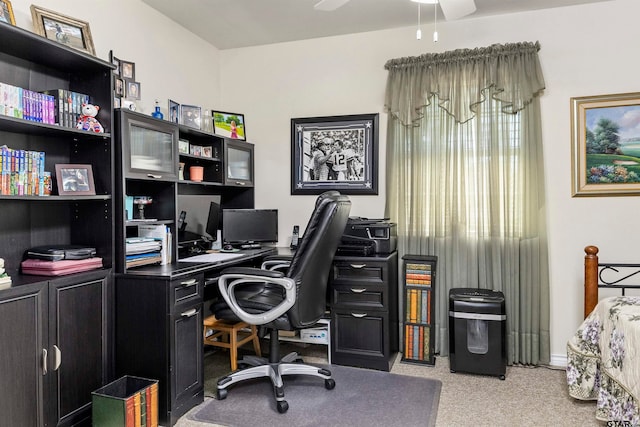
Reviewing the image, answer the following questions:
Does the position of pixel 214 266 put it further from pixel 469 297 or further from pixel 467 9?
pixel 467 9

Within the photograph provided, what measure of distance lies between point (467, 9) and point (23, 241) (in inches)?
107

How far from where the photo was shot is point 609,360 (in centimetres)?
229

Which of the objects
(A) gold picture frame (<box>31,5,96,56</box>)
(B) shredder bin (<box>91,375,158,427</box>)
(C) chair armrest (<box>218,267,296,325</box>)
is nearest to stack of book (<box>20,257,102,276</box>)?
(B) shredder bin (<box>91,375,158,427</box>)


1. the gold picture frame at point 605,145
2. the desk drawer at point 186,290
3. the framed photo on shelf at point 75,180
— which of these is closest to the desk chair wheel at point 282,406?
the desk drawer at point 186,290

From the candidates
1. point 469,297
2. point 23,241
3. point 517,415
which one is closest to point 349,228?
point 469,297

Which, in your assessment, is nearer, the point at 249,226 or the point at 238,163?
the point at 249,226

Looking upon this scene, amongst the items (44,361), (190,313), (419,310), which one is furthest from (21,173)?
(419,310)

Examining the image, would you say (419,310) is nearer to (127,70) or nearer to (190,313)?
(190,313)

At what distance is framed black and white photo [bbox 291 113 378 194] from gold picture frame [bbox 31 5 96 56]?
1.89m

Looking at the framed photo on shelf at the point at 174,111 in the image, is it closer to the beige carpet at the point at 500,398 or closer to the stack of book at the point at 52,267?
the stack of book at the point at 52,267

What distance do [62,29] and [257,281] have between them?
1.75m

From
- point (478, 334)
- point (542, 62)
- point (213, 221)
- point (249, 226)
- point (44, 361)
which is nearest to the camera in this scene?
point (44, 361)

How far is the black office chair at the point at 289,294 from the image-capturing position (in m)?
2.43

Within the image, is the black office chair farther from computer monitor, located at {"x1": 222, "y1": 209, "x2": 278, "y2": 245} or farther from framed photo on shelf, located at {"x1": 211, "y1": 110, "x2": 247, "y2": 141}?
framed photo on shelf, located at {"x1": 211, "y1": 110, "x2": 247, "y2": 141}
